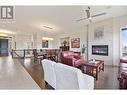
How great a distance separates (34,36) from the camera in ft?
48.4

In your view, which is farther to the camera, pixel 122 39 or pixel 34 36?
pixel 34 36

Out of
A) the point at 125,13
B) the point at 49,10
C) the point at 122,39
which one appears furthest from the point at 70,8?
the point at 122,39

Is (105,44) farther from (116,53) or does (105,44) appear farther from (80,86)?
(80,86)

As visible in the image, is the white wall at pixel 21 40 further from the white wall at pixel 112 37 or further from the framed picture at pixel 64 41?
the white wall at pixel 112 37

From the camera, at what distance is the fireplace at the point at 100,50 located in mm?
8109

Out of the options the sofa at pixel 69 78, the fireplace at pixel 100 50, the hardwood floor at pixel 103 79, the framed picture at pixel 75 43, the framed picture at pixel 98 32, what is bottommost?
the hardwood floor at pixel 103 79

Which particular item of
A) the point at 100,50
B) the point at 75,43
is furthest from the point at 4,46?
the point at 100,50

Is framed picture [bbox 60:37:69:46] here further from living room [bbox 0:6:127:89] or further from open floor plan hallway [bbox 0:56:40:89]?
open floor plan hallway [bbox 0:56:40:89]

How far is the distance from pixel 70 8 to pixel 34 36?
9183mm

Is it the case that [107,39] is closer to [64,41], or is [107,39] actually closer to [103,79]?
[103,79]

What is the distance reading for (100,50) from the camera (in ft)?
27.7

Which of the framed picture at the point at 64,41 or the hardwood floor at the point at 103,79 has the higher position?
the framed picture at the point at 64,41

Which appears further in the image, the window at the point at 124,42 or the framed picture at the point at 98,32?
the framed picture at the point at 98,32

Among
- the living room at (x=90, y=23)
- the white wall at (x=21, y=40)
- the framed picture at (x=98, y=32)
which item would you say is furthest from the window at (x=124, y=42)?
the white wall at (x=21, y=40)
